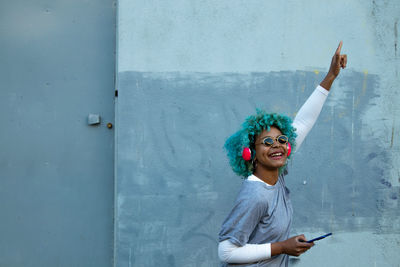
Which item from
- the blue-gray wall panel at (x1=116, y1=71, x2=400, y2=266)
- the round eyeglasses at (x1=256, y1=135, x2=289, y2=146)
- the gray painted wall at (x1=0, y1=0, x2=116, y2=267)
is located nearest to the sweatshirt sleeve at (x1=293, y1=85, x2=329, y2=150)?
the round eyeglasses at (x1=256, y1=135, x2=289, y2=146)

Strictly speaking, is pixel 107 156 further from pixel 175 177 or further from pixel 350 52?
pixel 350 52

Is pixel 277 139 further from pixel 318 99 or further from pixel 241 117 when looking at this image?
pixel 241 117

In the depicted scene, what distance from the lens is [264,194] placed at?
8.26 ft

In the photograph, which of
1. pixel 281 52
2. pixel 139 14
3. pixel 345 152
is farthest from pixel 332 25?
pixel 139 14

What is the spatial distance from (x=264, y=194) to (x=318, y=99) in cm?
78

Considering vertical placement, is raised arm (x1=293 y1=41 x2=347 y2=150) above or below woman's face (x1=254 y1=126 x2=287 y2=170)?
above

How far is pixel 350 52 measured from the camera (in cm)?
395

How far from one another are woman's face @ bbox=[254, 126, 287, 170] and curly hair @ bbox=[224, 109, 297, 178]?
1.6 inches

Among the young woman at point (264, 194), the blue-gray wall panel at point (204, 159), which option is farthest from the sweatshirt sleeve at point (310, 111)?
the blue-gray wall panel at point (204, 159)

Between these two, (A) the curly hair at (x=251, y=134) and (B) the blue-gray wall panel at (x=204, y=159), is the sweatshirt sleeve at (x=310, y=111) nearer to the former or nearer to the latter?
(A) the curly hair at (x=251, y=134)

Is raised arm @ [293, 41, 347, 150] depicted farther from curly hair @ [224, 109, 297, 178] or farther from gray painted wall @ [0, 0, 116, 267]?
gray painted wall @ [0, 0, 116, 267]

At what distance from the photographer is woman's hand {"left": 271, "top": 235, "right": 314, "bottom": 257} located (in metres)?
2.39

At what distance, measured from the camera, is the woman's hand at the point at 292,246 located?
2387mm

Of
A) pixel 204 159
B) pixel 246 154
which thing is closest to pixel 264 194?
pixel 246 154
